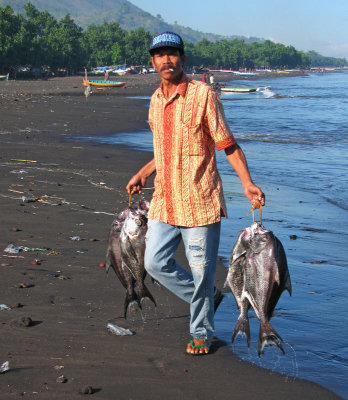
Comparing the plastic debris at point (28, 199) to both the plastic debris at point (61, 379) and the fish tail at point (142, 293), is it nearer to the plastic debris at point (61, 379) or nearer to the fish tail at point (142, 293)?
the fish tail at point (142, 293)

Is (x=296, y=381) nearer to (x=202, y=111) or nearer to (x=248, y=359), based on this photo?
(x=248, y=359)

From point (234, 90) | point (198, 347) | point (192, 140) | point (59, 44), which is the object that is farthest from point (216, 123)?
point (59, 44)

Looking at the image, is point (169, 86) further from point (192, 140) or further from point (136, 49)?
point (136, 49)

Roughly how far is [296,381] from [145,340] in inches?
42.2

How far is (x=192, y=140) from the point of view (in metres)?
3.79

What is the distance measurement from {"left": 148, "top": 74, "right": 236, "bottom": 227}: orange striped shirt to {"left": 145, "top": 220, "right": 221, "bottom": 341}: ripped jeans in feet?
0.26

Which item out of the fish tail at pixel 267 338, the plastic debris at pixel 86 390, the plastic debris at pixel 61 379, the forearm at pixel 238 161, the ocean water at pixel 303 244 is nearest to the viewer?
the plastic debris at pixel 86 390

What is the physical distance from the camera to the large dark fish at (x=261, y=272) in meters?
3.64

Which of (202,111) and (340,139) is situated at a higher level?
(202,111)

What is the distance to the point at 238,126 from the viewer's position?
89.2ft

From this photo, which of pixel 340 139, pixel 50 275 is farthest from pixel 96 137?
pixel 50 275

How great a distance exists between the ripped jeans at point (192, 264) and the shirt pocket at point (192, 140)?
1.52ft

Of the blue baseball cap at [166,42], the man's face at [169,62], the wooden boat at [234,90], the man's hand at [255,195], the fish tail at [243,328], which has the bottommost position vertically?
the wooden boat at [234,90]

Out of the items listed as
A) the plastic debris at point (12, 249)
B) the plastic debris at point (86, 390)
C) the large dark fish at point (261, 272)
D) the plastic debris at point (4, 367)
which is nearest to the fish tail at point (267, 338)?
the large dark fish at point (261, 272)
